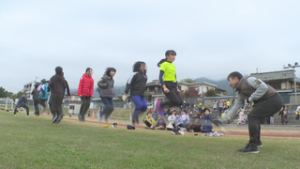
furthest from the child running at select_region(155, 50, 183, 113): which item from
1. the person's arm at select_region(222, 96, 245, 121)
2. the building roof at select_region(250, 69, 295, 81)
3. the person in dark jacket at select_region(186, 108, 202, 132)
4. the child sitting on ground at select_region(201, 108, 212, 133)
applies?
the building roof at select_region(250, 69, 295, 81)

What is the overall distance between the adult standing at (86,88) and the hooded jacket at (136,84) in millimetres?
2634

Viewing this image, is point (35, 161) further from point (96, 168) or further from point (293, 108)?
point (293, 108)

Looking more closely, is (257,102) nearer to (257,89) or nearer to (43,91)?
(257,89)

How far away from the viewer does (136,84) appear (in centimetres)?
663

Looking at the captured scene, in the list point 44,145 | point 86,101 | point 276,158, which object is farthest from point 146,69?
point 276,158

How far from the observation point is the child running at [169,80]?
5.93 metres

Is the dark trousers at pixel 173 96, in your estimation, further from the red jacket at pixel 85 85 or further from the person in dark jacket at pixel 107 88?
the red jacket at pixel 85 85

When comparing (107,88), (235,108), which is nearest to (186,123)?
(107,88)

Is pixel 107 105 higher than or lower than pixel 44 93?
lower

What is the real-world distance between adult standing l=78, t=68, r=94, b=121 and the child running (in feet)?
12.0

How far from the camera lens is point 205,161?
3113 mm

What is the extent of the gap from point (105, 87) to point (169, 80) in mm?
2818

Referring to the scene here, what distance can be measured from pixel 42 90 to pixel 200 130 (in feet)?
25.6

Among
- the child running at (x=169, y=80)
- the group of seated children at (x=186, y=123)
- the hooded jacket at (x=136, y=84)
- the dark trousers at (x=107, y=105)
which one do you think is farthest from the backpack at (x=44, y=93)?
the child running at (x=169, y=80)
